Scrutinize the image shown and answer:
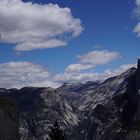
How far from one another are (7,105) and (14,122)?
206 inches

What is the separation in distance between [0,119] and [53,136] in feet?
107

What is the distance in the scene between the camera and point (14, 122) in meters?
114

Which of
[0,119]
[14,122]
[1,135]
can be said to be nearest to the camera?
[1,135]

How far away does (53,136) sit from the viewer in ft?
252

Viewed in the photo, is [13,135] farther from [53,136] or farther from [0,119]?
[53,136]

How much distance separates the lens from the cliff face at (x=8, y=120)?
338 ft

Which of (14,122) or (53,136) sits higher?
(14,122)

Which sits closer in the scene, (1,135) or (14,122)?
(1,135)

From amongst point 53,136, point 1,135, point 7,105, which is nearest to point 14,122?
point 7,105

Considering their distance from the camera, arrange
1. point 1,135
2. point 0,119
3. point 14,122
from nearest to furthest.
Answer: point 1,135
point 0,119
point 14,122

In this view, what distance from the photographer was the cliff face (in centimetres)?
10306

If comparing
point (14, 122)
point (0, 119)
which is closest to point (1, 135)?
point (0, 119)

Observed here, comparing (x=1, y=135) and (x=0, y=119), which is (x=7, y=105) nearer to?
(x=0, y=119)

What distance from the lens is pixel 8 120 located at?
360 ft
